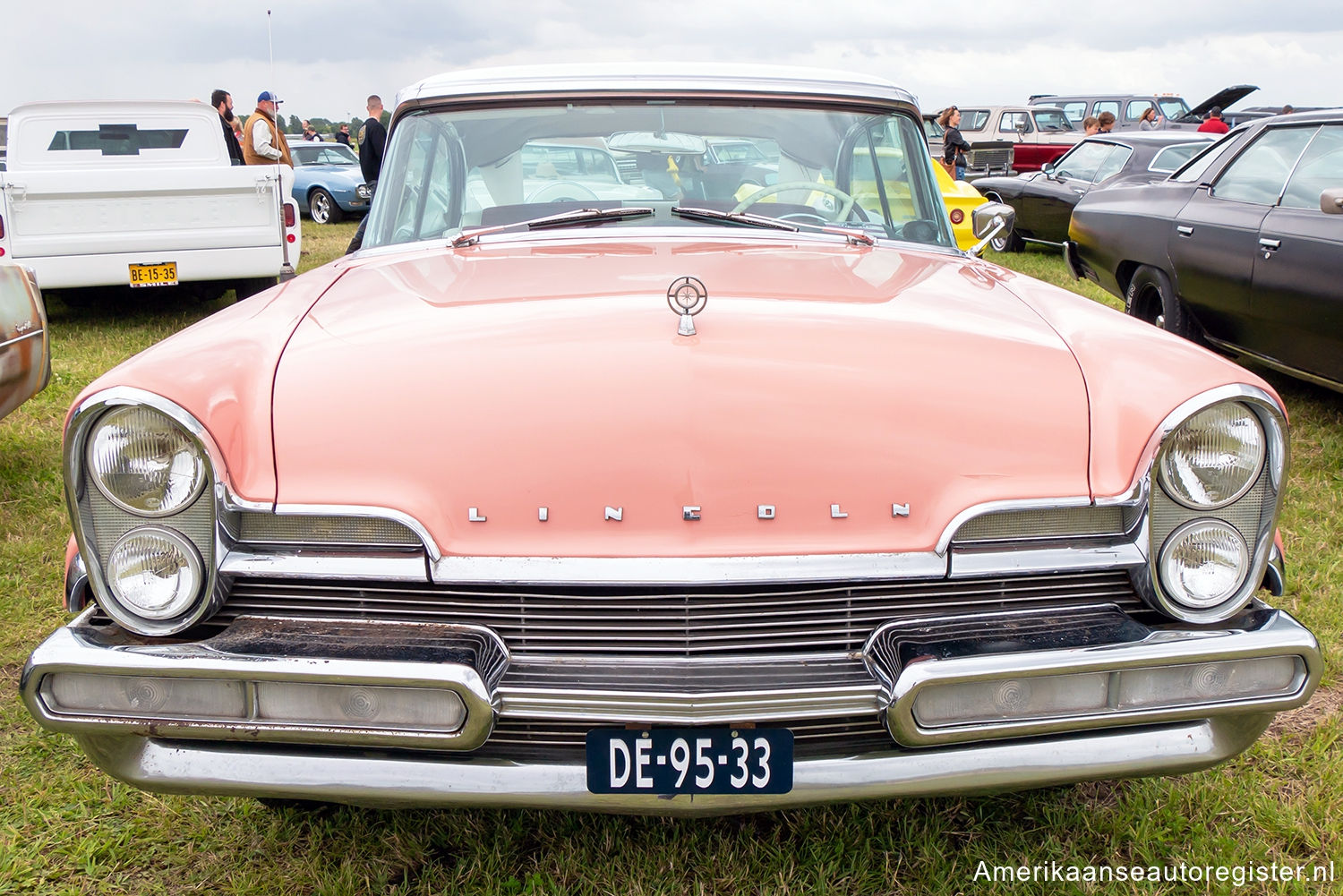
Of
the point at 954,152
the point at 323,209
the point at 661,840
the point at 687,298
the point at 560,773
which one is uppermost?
the point at 954,152

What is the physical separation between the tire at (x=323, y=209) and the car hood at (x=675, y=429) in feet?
44.9

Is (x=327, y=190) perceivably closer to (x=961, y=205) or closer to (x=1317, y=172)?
(x=961, y=205)

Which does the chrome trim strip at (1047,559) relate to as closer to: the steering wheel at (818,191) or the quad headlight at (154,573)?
the quad headlight at (154,573)

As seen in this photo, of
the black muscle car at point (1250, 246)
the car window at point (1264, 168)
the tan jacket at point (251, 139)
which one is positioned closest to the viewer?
the black muscle car at point (1250, 246)

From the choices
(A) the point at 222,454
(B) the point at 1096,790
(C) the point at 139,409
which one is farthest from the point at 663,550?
(B) the point at 1096,790

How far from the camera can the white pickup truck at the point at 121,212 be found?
6848mm

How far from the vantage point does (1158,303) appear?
19.6ft

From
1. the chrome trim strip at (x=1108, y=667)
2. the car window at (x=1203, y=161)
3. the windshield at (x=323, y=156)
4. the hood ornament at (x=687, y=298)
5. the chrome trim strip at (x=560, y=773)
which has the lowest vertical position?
the chrome trim strip at (x=560, y=773)

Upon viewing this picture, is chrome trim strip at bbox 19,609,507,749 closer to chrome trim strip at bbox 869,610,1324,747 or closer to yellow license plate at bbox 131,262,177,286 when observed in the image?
chrome trim strip at bbox 869,610,1324,747

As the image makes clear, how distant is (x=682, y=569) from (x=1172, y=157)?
8524mm

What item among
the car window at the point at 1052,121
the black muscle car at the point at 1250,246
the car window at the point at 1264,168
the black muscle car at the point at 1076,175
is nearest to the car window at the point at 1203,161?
the black muscle car at the point at 1250,246

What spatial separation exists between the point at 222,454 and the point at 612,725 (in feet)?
2.48

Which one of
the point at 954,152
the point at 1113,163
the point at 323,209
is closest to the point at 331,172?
the point at 323,209

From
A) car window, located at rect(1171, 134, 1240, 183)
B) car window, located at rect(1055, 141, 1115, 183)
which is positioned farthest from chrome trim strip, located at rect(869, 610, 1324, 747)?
car window, located at rect(1055, 141, 1115, 183)
